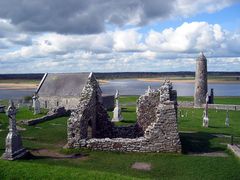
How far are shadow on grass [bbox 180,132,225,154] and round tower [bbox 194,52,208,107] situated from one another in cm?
2582

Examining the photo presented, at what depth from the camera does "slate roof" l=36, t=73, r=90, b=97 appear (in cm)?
4331

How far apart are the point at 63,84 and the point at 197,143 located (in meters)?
26.9

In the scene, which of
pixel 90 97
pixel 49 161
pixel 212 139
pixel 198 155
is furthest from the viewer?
pixel 212 139

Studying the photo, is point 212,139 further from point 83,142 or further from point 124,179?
point 124,179

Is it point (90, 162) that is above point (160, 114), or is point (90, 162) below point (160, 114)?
below

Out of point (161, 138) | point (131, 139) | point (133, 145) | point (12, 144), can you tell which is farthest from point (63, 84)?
point (12, 144)

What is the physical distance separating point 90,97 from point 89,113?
3.11 ft

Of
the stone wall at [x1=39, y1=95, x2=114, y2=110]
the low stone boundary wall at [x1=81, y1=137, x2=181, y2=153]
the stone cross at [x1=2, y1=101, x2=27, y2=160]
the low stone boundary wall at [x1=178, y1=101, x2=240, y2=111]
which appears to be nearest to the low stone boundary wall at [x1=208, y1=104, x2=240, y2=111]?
the low stone boundary wall at [x1=178, y1=101, x2=240, y2=111]

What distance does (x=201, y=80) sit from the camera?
50.5 m

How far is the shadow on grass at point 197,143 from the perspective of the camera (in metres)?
19.2

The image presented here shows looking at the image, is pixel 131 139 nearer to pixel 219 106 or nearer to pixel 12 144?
pixel 12 144

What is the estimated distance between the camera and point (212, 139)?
22375mm

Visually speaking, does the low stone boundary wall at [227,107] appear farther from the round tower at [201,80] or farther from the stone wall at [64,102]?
the stone wall at [64,102]

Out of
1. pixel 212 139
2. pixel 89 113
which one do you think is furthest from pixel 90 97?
pixel 212 139
